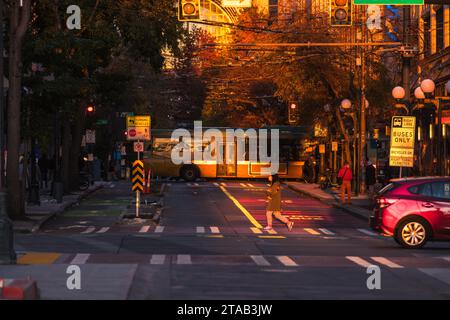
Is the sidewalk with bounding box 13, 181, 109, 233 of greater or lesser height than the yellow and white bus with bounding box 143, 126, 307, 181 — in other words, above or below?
below

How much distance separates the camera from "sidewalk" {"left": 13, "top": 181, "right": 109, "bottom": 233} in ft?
100

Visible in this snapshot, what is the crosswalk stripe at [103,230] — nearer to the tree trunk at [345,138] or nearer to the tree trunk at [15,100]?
the tree trunk at [15,100]

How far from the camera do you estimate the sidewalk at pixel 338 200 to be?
4003 cm

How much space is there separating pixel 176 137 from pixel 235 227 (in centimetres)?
4026

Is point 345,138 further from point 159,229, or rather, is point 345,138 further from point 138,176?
point 159,229

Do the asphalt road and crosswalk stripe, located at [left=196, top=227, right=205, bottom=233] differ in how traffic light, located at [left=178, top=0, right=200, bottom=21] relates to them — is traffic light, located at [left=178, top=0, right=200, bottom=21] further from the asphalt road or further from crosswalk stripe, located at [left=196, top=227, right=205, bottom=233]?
crosswalk stripe, located at [left=196, top=227, right=205, bottom=233]

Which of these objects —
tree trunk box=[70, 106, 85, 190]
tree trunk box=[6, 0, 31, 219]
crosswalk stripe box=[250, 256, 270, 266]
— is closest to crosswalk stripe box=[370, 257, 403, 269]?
crosswalk stripe box=[250, 256, 270, 266]

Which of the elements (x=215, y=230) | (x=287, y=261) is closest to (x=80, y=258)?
(x=287, y=261)

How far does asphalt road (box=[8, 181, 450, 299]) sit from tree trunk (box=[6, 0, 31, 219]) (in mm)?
1472

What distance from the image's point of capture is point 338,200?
48.0 meters

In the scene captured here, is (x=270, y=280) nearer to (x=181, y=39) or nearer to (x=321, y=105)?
(x=181, y=39)
